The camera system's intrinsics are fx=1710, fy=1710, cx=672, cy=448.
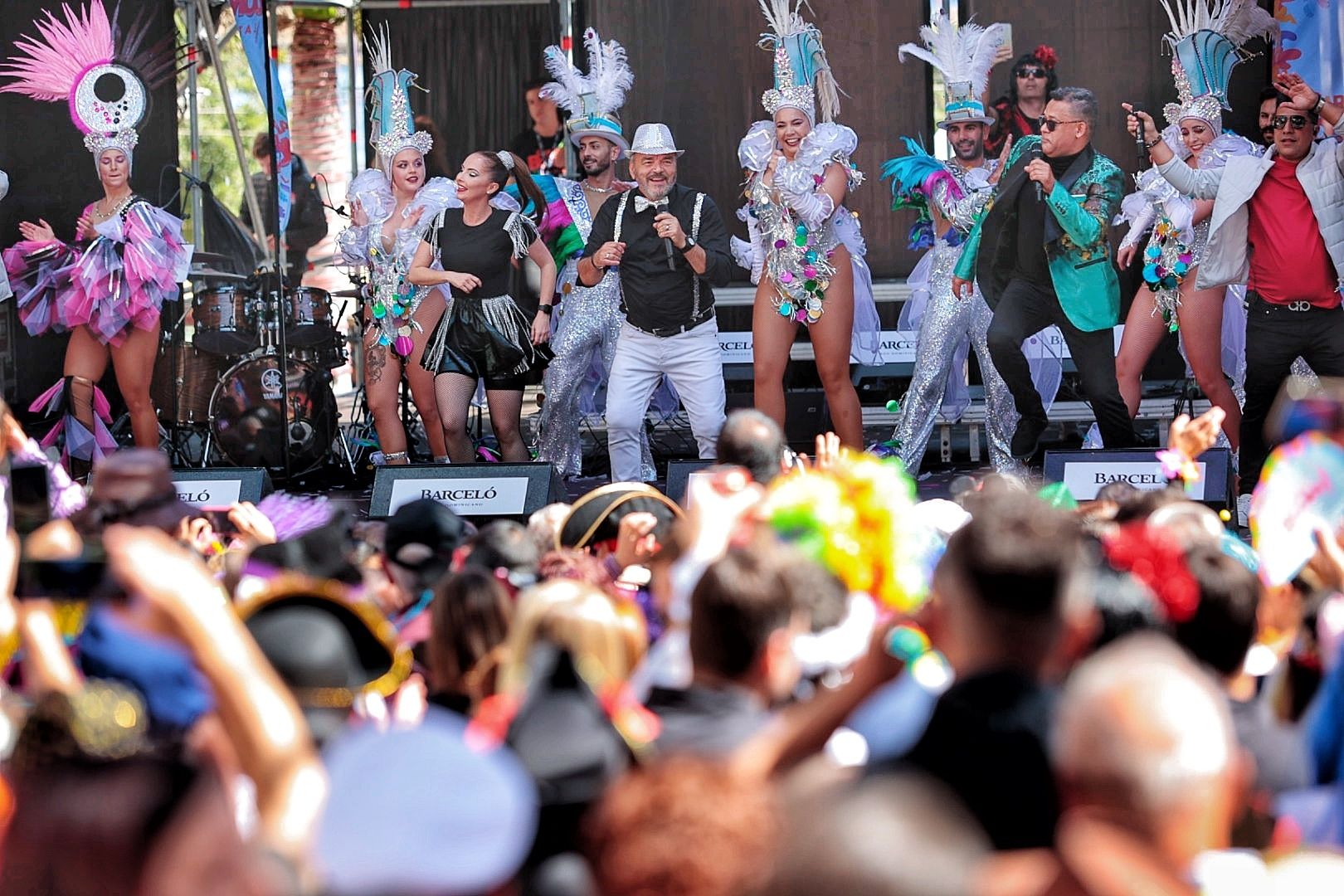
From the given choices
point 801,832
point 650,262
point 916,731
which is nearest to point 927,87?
point 650,262

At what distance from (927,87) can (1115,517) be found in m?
6.15

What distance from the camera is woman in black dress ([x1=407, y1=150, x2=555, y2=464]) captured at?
26.2 feet

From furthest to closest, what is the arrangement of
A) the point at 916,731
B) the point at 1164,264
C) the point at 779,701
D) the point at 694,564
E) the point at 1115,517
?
the point at 1164,264 < the point at 1115,517 < the point at 694,564 < the point at 779,701 < the point at 916,731

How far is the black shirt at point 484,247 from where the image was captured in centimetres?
799

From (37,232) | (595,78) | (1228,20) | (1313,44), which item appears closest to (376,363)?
(37,232)

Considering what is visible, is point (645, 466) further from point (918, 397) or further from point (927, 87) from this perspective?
point (927, 87)

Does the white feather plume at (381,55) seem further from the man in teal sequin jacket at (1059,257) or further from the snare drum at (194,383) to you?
the man in teal sequin jacket at (1059,257)

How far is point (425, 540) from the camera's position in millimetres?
3506

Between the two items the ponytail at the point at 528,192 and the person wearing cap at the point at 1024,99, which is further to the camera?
the ponytail at the point at 528,192

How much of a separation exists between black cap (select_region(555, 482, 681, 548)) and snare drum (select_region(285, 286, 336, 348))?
505 centimetres

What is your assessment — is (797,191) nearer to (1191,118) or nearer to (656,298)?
(656,298)

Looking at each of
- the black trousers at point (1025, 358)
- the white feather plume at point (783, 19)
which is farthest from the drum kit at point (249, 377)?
the black trousers at point (1025, 358)

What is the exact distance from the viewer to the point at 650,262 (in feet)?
25.4

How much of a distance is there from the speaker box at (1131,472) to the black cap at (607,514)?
2.68 metres
